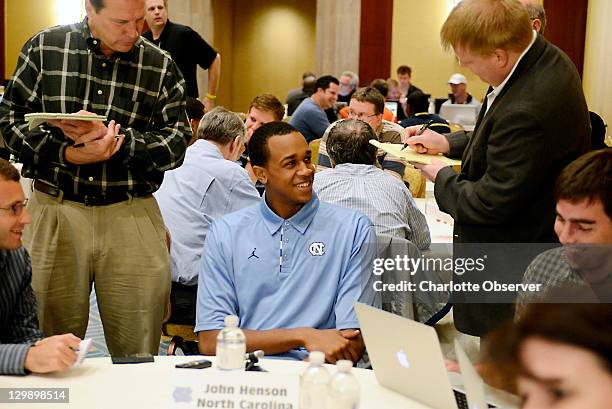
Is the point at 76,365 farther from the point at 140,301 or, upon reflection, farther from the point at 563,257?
the point at 563,257

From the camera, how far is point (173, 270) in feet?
13.5

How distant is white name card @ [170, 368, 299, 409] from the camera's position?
6.40 ft

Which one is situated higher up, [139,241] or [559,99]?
[559,99]

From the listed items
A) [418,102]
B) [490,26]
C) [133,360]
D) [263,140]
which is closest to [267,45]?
[418,102]

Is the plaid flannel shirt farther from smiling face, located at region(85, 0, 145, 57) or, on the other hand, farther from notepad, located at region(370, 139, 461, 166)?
notepad, located at region(370, 139, 461, 166)

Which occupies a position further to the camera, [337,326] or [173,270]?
[173,270]

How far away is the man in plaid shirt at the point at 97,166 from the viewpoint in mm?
3057

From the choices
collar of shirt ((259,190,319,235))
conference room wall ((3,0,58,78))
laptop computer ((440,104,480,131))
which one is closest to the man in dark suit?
collar of shirt ((259,190,319,235))

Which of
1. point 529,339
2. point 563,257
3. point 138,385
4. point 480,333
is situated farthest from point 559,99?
point 529,339

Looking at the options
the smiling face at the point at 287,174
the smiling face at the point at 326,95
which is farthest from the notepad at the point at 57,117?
the smiling face at the point at 326,95

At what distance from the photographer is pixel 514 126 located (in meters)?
2.68

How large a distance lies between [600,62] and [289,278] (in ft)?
33.9

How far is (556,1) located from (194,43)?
31.4 ft

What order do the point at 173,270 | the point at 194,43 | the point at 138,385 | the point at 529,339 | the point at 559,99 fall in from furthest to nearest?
1. the point at 194,43
2. the point at 173,270
3. the point at 559,99
4. the point at 138,385
5. the point at 529,339
